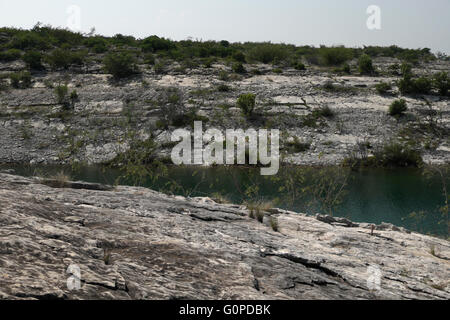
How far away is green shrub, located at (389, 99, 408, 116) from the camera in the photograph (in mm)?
32500

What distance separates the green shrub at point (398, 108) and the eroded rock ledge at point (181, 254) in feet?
85.9

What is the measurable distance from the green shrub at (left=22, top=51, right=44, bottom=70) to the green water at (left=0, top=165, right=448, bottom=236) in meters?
15.5

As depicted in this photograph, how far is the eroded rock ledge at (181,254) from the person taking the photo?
420 centimetres

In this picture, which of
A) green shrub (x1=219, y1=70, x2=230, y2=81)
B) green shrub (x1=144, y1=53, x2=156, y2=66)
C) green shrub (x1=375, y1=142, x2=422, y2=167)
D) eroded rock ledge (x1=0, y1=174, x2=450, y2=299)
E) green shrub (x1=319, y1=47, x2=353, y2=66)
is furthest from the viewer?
green shrub (x1=319, y1=47, x2=353, y2=66)

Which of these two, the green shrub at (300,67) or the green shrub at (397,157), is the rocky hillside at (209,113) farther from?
the green shrub at (300,67)

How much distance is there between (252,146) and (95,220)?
78.8 feet

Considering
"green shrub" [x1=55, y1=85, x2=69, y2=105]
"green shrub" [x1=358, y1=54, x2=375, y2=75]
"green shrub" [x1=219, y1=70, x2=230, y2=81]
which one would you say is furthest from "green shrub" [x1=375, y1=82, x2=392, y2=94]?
"green shrub" [x1=55, y1=85, x2=69, y2=105]

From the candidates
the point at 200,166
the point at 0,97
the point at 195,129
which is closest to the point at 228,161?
the point at 200,166

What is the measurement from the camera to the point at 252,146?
1169 inches

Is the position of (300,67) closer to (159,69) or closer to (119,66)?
(159,69)

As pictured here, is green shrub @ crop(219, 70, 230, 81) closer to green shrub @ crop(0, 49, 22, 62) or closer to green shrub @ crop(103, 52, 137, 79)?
green shrub @ crop(103, 52, 137, 79)

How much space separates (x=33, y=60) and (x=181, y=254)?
4133 centimetres
